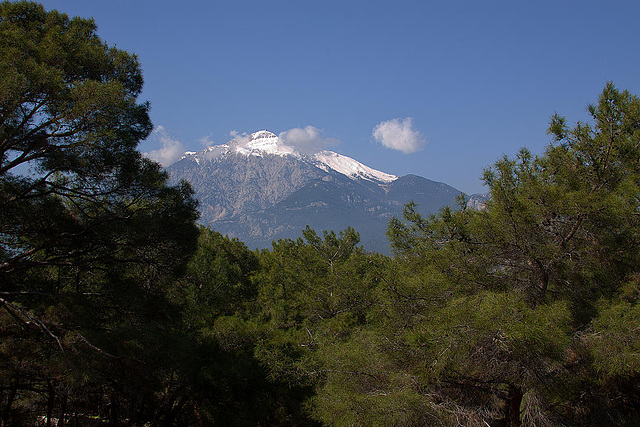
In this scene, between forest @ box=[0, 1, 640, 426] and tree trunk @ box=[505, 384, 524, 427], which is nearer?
forest @ box=[0, 1, 640, 426]

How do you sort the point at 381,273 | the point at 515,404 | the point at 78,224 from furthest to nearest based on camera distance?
the point at 381,273, the point at 78,224, the point at 515,404

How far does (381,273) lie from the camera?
8336mm

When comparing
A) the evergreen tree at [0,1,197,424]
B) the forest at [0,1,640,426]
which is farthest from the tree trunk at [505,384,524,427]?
the evergreen tree at [0,1,197,424]

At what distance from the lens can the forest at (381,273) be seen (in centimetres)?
629

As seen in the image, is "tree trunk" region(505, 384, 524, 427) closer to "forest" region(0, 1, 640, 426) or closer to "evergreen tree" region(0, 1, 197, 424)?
"forest" region(0, 1, 640, 426)

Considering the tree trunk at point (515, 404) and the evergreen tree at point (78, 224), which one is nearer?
the evergreen tree at point (78, 224)

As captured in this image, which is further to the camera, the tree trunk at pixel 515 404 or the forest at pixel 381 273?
the tree trunk at pixel 515 404

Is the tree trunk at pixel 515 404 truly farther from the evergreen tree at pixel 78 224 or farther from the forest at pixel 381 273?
the evergreen tree at pixel 78 224

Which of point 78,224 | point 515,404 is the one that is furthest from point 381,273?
point 78,224

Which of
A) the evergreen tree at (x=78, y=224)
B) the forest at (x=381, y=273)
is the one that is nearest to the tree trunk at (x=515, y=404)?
the forest at (x=381, y=273)

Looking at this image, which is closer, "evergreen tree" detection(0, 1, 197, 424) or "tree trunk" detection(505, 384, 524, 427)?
"evergreen tree" detection(0, 1, 197, 424)

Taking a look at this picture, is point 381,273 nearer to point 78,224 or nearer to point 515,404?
point 515,404

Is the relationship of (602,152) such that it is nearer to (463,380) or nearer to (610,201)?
(610,201)

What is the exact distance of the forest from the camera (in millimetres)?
6293
